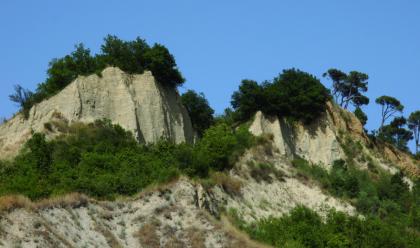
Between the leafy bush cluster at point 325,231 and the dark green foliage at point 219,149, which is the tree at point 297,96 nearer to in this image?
the dark green foliage at point 219,149

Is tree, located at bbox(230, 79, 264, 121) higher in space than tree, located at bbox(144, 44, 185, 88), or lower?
lower

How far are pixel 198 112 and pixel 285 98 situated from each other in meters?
6.70

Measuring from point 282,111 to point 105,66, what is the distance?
12.1 m

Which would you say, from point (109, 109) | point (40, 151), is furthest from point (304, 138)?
point (40, 151)

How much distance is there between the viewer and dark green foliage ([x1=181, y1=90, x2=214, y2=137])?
64.4 m

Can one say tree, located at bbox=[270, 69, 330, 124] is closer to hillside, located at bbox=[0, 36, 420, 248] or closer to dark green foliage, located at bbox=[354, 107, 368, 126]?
hillside, located at bbox=[0, 36, 420, 248]

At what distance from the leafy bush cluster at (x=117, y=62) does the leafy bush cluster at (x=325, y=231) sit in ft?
41.5

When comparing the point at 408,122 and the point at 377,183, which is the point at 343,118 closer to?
the point at 377,183

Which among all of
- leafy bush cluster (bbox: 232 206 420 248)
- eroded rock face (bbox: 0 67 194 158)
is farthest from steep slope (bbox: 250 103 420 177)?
leafy bush cluster (bbox: 232 206 420 248)

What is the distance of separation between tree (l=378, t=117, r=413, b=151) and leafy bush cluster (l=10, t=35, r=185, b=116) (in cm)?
2877

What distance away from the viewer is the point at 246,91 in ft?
200

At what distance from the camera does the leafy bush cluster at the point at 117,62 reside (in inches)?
2239

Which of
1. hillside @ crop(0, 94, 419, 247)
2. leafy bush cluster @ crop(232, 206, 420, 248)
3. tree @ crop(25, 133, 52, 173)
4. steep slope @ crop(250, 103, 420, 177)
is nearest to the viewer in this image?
hillside @ crop(0, 94, 419, 247)

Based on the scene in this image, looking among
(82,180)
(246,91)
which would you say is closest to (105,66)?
(246,91)
